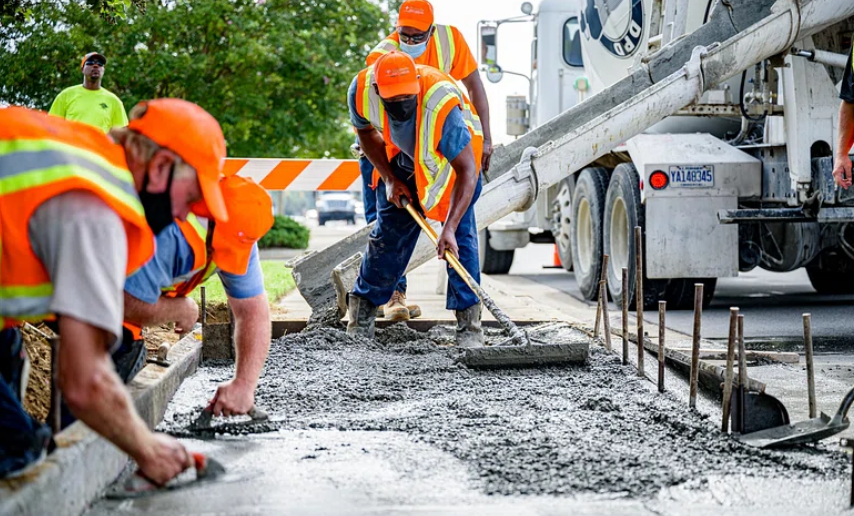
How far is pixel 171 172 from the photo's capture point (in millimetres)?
2820

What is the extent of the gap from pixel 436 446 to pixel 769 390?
2.09 meters

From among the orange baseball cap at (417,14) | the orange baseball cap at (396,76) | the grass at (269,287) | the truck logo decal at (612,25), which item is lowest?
the grass at (269,287)

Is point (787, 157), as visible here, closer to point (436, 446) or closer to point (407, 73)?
point (407, 73)

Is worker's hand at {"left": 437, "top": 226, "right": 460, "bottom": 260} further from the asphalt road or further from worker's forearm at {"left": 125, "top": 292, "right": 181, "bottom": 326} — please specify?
the asphalt road

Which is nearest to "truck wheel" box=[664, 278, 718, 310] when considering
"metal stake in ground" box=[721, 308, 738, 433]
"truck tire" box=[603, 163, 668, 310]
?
"truck tire" box=[603, 163, 668, 310]

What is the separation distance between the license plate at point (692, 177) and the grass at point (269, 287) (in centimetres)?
330

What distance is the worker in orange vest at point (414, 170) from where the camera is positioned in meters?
5.63

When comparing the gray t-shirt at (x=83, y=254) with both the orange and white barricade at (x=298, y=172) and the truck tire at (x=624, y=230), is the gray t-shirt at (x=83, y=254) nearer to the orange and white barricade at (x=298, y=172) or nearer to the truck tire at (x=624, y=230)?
the truck tire at (x=624, y=230)

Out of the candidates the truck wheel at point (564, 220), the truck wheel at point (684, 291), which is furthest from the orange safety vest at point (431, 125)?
the truck wheel at point (564, 220)

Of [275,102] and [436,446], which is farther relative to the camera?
[275,102]

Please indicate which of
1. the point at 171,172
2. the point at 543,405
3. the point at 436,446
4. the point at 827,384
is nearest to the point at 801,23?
the point at 827,384

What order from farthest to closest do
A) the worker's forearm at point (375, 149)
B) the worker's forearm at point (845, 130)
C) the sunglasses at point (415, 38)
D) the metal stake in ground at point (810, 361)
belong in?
the sunglasses at point (415, 38)
the worker's forearm at point (845, 130)
the worker's forearm at point (375, 149)
the metal stake in ground at point (810, 361)

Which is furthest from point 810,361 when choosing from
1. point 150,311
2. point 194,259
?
point 150,311

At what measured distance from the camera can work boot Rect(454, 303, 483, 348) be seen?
603 centimetres
